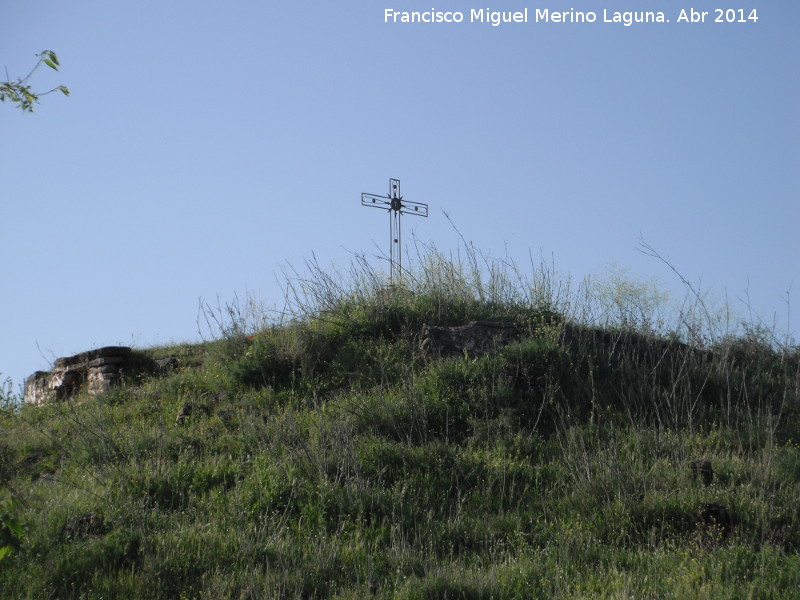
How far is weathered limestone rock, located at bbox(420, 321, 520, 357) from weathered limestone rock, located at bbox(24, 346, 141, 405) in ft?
16.4

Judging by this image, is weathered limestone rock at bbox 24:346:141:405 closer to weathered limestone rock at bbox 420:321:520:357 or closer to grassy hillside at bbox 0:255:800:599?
grassy hillside at bbox 0:255:800:599

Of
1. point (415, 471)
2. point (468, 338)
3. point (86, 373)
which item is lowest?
point (415, 471)

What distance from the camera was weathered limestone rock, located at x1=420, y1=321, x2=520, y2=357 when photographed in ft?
34.3

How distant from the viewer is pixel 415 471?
770cm

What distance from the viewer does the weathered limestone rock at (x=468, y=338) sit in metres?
10.5

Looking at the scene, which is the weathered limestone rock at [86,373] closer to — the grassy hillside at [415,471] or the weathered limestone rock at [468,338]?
the grassy hillside at [415,471]

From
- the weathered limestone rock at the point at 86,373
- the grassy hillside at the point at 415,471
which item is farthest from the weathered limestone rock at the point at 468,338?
the weathered limestone rock at the point at 86,373

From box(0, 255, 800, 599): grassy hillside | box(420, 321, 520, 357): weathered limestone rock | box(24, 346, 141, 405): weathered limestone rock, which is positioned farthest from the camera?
box(24, 346, 141, 405): weathered limestone rock

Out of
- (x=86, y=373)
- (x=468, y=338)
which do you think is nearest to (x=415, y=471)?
(x=468, y=338)

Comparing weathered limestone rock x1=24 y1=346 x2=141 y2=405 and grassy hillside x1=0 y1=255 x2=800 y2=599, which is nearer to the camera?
grassy hillside x1=0 y1=255 x2=800 y2=599

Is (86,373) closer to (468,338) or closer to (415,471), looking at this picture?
(468,338)

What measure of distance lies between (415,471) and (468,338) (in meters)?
3.29

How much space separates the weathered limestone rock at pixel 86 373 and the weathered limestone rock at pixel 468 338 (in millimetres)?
4992

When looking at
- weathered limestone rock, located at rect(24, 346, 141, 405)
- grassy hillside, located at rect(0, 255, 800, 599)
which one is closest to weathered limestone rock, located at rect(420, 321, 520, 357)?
grassy hillside, located at rect(0, 255, 800, 599)
